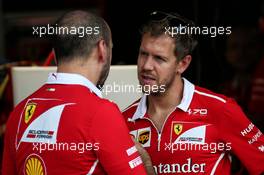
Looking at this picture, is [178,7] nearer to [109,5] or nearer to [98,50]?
[109,5]

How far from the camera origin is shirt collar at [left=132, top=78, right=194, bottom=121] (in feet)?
9.11

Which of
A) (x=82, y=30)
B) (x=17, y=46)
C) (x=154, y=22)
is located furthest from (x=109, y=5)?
(x=82, y=30)

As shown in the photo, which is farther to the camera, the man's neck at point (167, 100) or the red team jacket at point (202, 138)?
the man's neck at point (167, 100)

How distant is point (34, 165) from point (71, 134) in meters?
0.21

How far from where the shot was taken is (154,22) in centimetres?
286

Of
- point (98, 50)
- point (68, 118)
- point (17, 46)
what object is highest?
point (98, 50)

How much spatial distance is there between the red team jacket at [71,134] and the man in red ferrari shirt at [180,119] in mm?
527

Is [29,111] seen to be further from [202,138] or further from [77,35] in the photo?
[202,138]

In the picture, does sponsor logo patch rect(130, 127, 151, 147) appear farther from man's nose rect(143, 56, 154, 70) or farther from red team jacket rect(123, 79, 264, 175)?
man's nose rect(143, 56, 154, 70)

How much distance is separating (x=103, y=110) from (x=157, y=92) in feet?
→ 2.28

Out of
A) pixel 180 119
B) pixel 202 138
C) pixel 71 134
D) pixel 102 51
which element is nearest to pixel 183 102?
pixel 180 119

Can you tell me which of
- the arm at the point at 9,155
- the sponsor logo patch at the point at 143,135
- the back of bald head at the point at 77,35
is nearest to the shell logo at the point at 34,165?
the arm at the point at 9,155

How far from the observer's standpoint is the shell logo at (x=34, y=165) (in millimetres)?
2244

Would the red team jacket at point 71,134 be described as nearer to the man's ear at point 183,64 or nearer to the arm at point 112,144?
the arm at point 112,144
